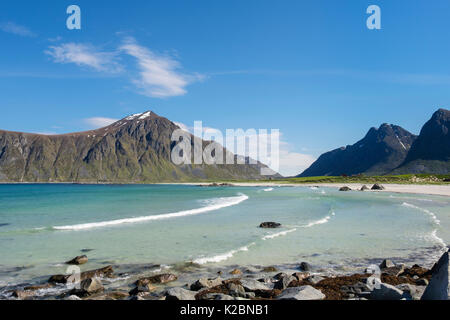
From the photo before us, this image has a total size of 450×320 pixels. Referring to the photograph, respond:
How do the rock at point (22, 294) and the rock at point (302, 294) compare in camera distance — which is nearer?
the rock at point (302, 294)

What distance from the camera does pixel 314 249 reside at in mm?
19609

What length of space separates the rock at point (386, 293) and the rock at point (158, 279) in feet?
27.1

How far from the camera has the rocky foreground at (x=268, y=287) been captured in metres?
10.1

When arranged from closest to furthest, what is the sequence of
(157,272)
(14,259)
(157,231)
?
(157,272) → (14,259) → (157,231)

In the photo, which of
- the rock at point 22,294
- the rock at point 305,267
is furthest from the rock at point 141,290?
the rock at point 305,267

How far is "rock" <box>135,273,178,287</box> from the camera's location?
43.3ft

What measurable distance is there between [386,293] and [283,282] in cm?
386

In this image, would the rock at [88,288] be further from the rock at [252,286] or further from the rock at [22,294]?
the rock at [252,286]
